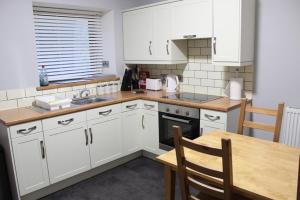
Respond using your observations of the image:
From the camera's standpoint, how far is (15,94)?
285cm

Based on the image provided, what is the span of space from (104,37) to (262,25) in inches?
85.3

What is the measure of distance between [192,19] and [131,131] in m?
1.58

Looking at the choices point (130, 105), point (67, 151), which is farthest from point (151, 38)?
point (67, 151)

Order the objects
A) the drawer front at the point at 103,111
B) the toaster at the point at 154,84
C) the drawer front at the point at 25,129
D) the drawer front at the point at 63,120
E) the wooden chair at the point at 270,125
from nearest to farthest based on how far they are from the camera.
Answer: the wooden chair at the point at 270,125
the drawer front at the point at 25,129
the drawer front at the point at 63,120
the drawer front at the point at 103,111
the toaster at the point at 154,84

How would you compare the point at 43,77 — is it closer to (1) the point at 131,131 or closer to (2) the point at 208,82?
(1) the point at 131,131

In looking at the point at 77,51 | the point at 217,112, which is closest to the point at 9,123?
the point at 77,51

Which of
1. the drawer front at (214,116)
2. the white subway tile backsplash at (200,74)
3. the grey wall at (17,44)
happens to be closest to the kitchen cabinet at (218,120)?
the drawer front at (214,116)

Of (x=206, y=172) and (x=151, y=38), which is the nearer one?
(x=206, y=172)

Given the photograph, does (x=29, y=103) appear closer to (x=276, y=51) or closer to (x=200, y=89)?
(x=200, y=89)

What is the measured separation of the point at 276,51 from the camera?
275 centimetres

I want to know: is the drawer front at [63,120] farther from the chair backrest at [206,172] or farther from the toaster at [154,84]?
the chair backrest at [206,172]

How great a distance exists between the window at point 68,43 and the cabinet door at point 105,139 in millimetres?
855

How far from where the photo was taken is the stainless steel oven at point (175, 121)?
9.48 feet

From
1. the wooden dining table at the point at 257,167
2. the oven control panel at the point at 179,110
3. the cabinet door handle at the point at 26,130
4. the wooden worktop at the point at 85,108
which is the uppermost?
the wooden worktop at the point at 85,108
